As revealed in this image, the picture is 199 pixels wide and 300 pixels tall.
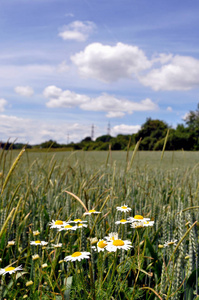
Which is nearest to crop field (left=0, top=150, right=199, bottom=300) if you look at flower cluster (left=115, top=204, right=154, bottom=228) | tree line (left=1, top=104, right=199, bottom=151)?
flower cluster (left=115, top=204, right=154, bottom=228)

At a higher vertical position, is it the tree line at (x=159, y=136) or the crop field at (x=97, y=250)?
the tree line at (x=159, y=136)

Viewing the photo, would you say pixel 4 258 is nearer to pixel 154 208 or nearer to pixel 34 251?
pixel 34 251

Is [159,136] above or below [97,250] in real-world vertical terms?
above

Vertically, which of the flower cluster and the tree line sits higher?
the tree line

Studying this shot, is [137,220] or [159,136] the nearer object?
[137,220]

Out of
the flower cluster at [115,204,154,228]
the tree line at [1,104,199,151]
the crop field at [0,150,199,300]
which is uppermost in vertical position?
the tree line at [1,104,199,151]

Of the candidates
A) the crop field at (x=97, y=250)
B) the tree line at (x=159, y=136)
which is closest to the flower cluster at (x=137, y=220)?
the crop field at (x=97, y=250)

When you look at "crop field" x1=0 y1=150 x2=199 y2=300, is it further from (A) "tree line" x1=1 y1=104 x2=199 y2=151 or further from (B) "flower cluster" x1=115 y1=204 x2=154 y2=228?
(A) "tree line" x1=1 y1=104 x2=199 y2=151

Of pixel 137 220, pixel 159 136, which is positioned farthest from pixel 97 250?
pixel 159 136

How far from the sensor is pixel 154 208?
2.01m

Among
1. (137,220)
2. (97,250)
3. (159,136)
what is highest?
(159,136)

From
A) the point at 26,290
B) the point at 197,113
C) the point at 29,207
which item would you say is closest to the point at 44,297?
the point at 26,290

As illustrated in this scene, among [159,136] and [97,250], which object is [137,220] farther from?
[159,136]

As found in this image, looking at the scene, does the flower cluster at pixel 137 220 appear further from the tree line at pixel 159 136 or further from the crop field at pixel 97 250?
the tree line at pixel 159 136
